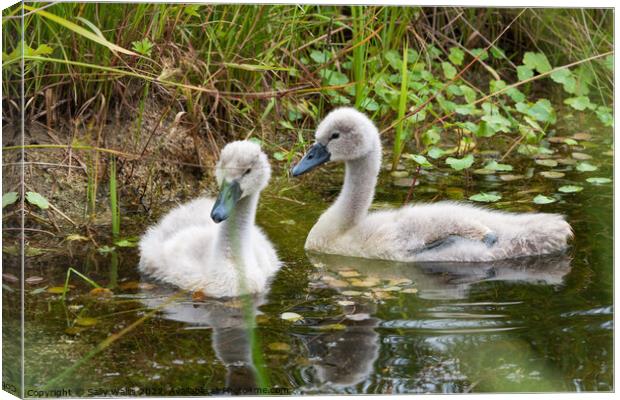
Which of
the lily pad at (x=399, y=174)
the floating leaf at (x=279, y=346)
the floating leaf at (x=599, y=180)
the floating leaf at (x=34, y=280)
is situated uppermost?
the floating leaf at (x=599, y=180)

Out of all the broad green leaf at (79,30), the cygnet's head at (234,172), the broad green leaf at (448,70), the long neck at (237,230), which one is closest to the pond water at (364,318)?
the long neck at (237,230)

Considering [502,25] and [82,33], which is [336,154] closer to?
[502,25]

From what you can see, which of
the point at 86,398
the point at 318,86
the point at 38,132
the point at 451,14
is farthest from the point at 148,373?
the point at 451,14

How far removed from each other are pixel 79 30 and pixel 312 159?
133 cm

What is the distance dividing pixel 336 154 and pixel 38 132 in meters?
1.47

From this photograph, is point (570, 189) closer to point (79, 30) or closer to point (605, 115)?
point (605, 115)

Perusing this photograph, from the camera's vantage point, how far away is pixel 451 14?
5480mm

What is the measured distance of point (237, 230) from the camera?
18.6 feet

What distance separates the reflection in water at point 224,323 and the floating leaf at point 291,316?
0.51 feet

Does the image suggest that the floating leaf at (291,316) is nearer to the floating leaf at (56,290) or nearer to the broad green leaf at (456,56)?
the floating leaf at (56,290)

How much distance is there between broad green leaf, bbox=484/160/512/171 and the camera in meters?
→ 5.81

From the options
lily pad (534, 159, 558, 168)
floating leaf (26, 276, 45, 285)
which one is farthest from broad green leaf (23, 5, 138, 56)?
lily pad (534, 159, 558, 168)

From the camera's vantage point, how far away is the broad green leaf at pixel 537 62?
5.68 m

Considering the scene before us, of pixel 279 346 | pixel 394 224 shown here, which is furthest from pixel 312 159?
pixel 279 346
